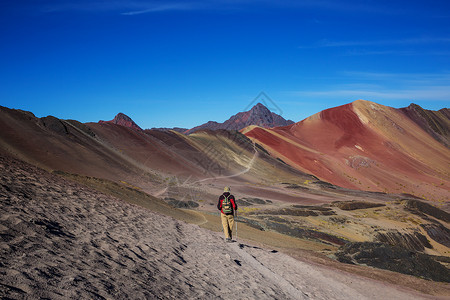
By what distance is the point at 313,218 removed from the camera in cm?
2589

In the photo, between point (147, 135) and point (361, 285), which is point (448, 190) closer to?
point (147, 135)

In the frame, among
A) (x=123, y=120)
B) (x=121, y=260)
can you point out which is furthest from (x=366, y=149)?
(x=123, y=120)

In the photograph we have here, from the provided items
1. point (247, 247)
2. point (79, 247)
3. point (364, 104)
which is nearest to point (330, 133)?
point (364, 104)

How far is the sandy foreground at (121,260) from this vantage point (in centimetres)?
477

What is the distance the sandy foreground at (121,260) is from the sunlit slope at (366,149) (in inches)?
2055

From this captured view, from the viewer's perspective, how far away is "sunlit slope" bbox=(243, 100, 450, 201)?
199 feet

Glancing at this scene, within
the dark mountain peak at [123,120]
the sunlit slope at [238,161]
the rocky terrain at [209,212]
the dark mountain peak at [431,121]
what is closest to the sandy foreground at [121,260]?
the rocky terrain at [209,212]

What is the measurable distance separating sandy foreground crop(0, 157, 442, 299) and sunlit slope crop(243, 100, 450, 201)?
5219 centimetres

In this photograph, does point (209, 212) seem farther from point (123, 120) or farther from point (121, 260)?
point (123, 120)

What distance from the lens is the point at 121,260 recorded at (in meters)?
6.33

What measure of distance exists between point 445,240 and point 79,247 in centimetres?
2866

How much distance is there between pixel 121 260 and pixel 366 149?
73851 millimetres

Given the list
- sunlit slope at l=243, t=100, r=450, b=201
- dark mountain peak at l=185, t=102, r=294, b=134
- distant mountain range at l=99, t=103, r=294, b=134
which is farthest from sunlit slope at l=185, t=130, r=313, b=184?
dark mountain peak at l=185, t=102, r=294, b=134

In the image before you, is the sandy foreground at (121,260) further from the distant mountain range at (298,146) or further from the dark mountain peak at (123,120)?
the dark mountain peak at (123,120)
